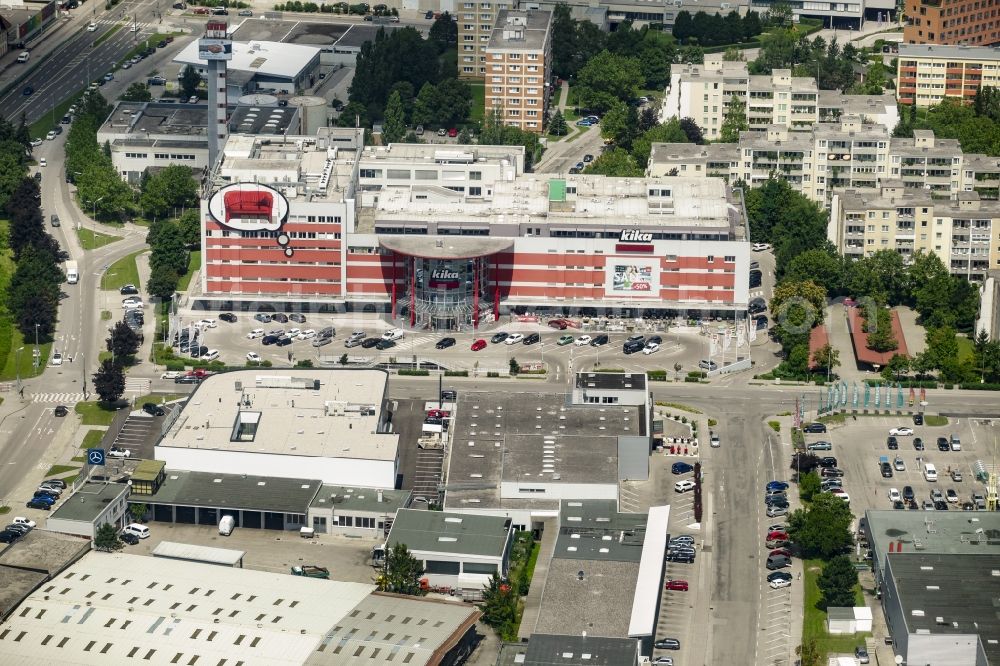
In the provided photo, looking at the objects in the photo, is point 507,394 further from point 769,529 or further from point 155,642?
point 155,642

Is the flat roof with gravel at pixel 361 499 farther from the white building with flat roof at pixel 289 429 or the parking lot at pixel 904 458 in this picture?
the parking lot at pixel 904 458

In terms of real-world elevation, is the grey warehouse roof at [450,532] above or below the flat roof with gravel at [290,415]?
below

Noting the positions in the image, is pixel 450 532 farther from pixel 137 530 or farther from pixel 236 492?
pixel 137 530

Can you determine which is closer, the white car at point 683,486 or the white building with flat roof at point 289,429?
the white building with flat roof at point 289,429

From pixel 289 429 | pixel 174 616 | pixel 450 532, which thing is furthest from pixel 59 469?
Answer: pixel 450 532

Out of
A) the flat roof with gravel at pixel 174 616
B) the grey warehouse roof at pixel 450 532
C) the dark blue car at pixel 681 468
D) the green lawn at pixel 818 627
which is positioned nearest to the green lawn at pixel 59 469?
the flat roof with gravel at pixel 174 616

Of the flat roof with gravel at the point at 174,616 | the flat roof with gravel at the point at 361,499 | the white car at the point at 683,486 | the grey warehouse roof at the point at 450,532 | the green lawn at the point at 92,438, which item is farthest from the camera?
the green lawn at the point at 92,438

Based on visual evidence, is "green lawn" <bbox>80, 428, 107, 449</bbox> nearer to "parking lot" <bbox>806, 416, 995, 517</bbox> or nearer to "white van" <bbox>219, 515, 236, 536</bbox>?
"white van" <bbox>219, 515, 236, 536</bbox>
